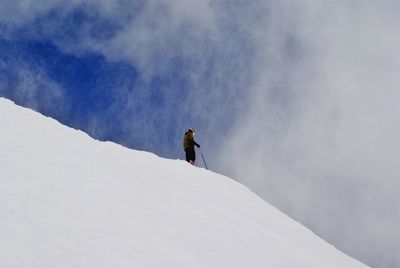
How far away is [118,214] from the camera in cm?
877

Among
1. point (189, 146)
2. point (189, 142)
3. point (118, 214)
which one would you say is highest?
point (189, 142)

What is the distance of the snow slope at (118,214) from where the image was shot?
6855 millimetres

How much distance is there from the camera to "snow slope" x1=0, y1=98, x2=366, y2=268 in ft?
22.5

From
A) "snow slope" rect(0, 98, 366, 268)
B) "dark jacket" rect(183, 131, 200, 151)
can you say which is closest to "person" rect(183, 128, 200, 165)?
"dark jacket" rect(183, 131, 200, 151)

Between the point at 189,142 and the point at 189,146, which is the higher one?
the point at 189,142

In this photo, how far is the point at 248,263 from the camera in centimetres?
861

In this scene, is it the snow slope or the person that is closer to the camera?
the snow slope

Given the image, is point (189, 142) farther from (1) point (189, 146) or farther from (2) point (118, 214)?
(2) point (118, 214)

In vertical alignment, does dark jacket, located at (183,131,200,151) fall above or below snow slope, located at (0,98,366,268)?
above

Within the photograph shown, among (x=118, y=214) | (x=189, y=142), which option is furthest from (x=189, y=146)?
(x=118, y=214)

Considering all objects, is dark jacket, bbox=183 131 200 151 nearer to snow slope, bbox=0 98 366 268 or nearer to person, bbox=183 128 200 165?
person, bbox=183 128 200 165

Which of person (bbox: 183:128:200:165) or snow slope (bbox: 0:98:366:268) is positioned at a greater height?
person (bbox: 183:128:200:165)

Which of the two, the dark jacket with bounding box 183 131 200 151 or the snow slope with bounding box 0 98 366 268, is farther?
the dark jacket with bounding box 183 131 200 151

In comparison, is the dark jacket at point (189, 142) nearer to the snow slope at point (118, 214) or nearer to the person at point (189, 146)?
the person at point (189, 146)
